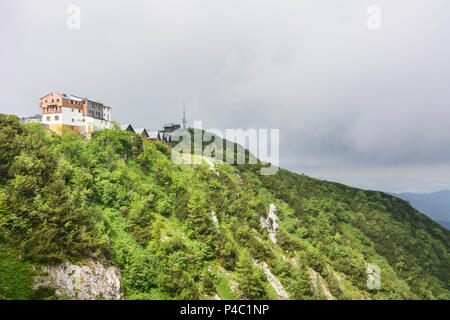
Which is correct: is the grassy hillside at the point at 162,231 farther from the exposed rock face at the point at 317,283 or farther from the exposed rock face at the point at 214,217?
the exposed rock face at the point at 214,217

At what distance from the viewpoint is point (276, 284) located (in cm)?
2756

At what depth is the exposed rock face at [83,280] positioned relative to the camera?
13.9 m

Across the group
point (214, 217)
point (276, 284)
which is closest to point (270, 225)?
point (276, 284)

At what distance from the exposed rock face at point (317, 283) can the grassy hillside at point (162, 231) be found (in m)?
0.20

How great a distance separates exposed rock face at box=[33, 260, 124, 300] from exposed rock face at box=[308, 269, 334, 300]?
27121 millimetres

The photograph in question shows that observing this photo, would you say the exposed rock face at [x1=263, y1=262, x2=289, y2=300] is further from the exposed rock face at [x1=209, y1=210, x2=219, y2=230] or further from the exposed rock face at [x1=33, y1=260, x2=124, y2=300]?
the exposed rock face at [x1=33, y1=260, x2=124, y2=300]

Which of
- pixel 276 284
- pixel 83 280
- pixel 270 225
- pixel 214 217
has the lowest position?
pixel 276 284

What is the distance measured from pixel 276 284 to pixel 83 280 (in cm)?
2267

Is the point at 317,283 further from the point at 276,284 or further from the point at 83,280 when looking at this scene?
the point at 83,280

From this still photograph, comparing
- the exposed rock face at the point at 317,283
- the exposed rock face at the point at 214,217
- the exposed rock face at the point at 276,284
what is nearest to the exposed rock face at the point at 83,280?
the exposed rock face at the point at 214,217
